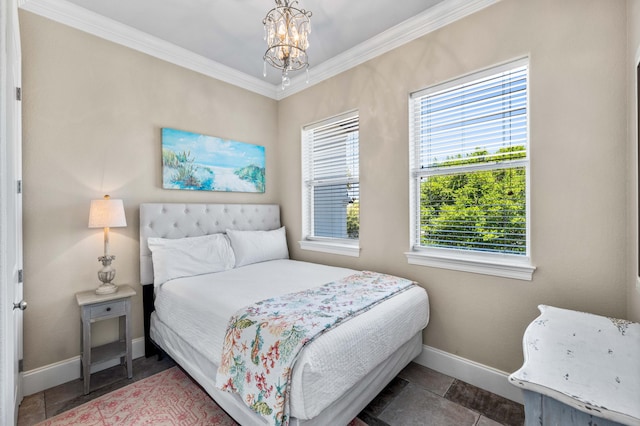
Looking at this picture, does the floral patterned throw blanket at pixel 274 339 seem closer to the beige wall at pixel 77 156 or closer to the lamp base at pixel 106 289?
the lamp base at pixel 106 289

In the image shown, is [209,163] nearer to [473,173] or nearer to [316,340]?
[316,340]

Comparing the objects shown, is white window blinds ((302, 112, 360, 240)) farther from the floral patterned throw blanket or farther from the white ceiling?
the floral patterned throw blanket

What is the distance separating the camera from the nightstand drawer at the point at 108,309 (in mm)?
2203

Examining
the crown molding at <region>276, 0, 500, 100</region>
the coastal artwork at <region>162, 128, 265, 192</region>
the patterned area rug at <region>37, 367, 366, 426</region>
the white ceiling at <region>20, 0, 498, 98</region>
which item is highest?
the white ceiling at <region>20, 0, 498, 98</region>

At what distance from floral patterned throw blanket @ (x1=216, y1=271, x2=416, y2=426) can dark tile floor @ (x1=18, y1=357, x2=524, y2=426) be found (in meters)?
A: 0.73

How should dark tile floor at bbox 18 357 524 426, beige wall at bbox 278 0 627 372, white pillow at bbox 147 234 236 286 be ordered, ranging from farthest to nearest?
1. white pillow at bbox 147 234 236 286
2. dark tile floor at bbox 18 357 524 426
3. beige wall at bbox 278 0 627 372

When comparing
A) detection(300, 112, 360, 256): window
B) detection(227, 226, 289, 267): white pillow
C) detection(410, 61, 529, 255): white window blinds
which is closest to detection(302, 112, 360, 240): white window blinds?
detection(300, 112, 360, 256): window

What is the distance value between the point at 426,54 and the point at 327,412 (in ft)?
8.82

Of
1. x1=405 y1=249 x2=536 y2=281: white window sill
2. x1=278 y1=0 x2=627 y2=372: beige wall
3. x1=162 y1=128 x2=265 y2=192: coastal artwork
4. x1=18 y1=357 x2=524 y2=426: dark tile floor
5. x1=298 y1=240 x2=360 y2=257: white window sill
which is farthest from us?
x1=298 y1=240 x2=360 y2=257: white window sill

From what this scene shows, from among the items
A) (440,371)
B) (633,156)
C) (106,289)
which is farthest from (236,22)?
(440,371)

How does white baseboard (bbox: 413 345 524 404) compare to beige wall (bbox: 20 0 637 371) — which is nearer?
beige wall (bbox: 20 0 637 371)

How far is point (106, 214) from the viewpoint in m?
2.26

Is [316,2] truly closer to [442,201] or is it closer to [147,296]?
[442,201]

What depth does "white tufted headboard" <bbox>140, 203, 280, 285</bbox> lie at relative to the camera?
2.64 metres
